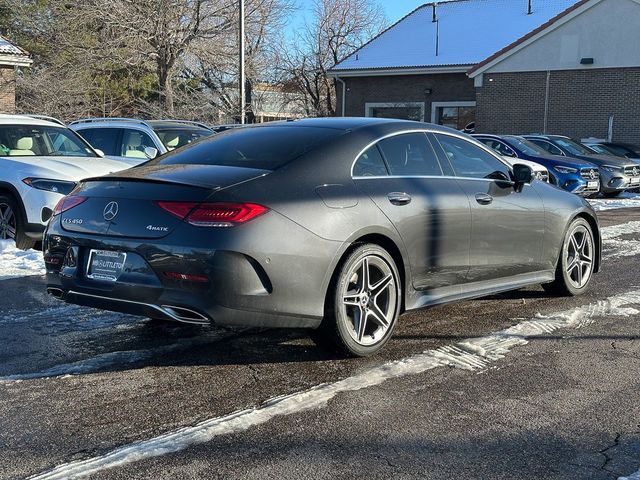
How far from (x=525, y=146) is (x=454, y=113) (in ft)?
49.5

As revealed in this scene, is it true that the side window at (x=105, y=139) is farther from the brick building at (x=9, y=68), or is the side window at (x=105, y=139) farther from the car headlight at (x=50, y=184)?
the brick building at (x=9, y=68)

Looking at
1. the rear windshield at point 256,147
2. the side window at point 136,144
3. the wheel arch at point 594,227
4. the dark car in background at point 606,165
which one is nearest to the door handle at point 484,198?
the rear windshield at point 256,147

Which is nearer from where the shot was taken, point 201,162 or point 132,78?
point 201,162

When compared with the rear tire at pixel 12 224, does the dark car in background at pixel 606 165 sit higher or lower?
higher

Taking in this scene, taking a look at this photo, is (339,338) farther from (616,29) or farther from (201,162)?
(616,29)

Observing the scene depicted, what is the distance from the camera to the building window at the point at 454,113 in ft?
109

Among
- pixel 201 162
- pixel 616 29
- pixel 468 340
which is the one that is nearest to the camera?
pixel 201 162

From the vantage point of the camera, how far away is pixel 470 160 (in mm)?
6160

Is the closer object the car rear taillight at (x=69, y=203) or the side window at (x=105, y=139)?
the car rear taillight at (x=69, y=203)

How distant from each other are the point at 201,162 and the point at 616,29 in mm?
25434

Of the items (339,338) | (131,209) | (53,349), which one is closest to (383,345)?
(339,338)

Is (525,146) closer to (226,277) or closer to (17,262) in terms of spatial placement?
(17,262)

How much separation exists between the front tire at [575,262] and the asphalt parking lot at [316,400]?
0.69 meters

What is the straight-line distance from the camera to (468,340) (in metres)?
5.54
